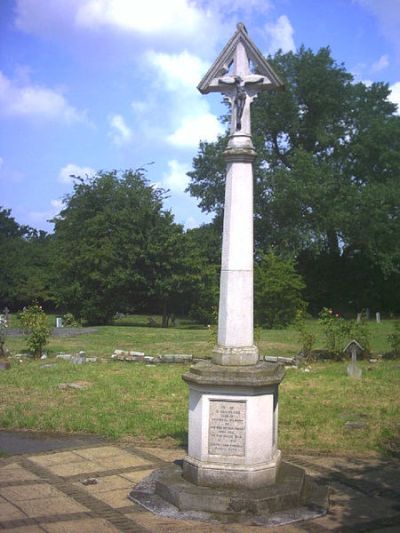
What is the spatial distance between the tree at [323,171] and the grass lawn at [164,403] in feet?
66.5

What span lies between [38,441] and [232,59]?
5.61 meters

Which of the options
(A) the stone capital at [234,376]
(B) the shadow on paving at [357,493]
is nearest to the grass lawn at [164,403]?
(B) the shadow on paving at [357,493]

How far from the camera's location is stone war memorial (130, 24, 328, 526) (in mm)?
5434

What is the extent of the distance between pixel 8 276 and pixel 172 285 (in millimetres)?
19783

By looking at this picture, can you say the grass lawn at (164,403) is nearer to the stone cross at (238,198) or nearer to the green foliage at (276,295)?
the stone cross at (238,198)

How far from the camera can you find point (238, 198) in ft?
19.7

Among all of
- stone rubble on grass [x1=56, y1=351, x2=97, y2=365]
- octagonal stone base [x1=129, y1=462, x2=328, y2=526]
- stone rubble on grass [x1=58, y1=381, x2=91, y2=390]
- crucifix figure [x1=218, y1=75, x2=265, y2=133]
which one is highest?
crucifix figure [x1=218, y1=75, x2=265, y2=133]

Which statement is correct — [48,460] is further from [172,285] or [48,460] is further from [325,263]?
[325,263]

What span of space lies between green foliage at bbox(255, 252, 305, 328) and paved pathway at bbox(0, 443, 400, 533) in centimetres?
1895

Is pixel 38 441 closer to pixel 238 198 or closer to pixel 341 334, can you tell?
pixel 238 198

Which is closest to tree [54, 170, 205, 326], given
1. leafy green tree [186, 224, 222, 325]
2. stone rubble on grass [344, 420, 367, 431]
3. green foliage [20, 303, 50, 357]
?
leafy green tree [186, 224, 222, 325]

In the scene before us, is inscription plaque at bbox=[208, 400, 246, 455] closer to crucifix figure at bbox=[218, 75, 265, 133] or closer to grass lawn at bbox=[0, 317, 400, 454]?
grass lawn at bbox=[0, 317, 400, 454]

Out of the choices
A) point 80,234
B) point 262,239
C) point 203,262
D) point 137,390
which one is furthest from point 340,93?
point 137,390

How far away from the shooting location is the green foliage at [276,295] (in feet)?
86.2
